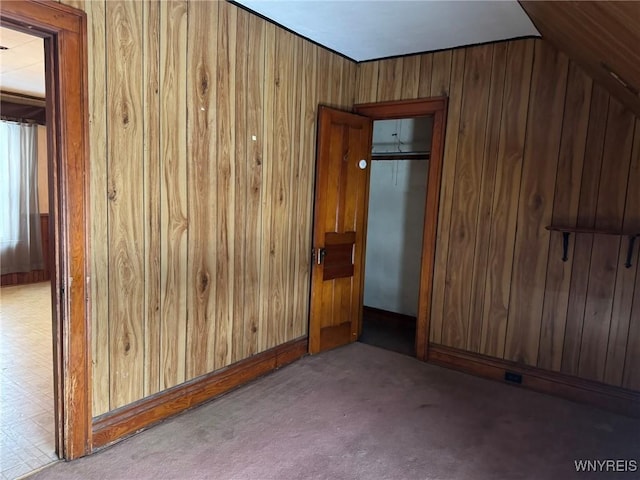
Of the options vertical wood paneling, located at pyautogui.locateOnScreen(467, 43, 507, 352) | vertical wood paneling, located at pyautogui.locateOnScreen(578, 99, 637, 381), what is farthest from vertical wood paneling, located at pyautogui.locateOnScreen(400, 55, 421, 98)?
vertical wood paneling, located at pyautogui.locateOnScreen(578, 99, 637, 381)

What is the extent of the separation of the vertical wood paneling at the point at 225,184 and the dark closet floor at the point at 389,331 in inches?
66.8

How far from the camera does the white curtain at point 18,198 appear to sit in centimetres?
568

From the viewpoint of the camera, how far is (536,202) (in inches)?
127

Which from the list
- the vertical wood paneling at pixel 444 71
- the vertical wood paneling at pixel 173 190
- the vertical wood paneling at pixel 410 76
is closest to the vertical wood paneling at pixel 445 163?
the vertical wood paneling at pixel 444 71

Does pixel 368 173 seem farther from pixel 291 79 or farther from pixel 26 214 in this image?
pixel 26 214

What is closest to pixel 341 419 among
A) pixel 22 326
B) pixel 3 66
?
pixel 22 326

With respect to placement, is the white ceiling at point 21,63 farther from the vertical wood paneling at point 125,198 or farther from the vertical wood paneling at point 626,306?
the vertical wood paneling at point 626,306

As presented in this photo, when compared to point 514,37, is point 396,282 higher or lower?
lower

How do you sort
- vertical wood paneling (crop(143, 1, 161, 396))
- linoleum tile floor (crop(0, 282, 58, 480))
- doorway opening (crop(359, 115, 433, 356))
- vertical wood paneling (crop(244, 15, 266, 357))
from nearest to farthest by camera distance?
linoleum tile floor (crop(0, 282, 58, 480)) < vertical wood paneling (crop(143, 1, 161, 396)) < vertical wood paneling (crop(244, 15, 266, 357)) < doorway opening (crop(359, 115, 433, 356))

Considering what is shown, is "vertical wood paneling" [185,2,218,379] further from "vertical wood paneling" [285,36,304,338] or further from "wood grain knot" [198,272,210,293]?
"vertical wood paneling" [285,36,304,338]

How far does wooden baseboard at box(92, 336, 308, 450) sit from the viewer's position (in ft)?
7.75

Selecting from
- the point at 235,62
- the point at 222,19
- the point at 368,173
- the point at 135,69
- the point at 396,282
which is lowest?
the point at 396,282

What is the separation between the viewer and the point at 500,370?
3.42 meters

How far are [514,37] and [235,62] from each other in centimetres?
206
